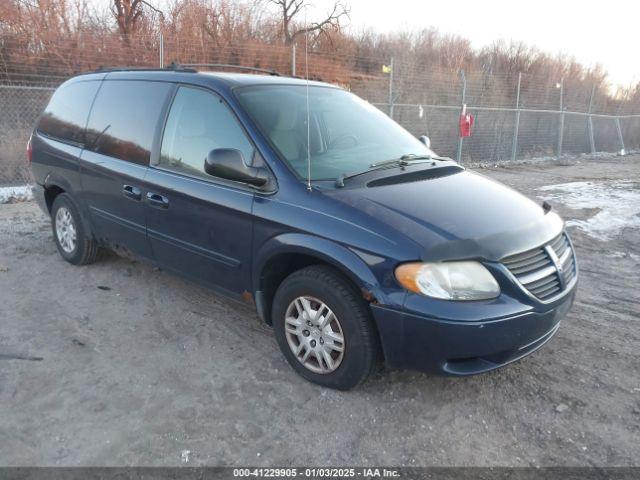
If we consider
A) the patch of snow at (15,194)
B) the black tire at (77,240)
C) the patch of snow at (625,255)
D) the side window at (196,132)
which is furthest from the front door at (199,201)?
the patch of snow at (15,194)

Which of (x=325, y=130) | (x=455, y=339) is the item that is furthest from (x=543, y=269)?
(x=325, y=130)

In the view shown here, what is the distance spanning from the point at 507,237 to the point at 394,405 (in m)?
1.13

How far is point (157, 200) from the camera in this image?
364cm

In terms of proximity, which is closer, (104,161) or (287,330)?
(287,330)

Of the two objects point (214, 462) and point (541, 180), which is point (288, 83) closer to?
point (214, 462)

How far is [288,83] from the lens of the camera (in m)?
3.78

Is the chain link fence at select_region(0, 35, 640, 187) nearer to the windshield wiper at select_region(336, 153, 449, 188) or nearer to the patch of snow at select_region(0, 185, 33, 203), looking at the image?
the patch of snow at select_region(0, 185, 33, 203)

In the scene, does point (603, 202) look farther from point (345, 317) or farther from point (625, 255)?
point (345, 317)

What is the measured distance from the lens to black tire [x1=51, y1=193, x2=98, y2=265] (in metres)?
4.67

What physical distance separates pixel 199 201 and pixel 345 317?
1302 millimetres

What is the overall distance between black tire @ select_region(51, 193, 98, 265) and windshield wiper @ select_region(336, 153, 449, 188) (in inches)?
107

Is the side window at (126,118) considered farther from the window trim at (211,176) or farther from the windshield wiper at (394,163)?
the windshield wiper at (394,163)

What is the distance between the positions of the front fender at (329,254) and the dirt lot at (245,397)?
728 millimetres

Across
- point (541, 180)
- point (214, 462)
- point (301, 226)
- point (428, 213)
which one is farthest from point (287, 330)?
point (541, 180)
